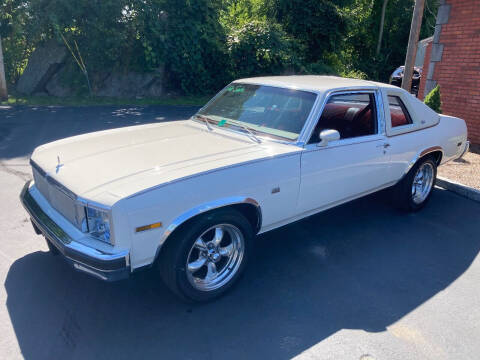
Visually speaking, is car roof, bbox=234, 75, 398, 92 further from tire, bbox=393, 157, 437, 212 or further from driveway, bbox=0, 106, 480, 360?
driveway, bbox=0, 106, 480, 360

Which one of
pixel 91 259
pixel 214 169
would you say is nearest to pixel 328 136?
pixel 214 169

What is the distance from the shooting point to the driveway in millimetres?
2779

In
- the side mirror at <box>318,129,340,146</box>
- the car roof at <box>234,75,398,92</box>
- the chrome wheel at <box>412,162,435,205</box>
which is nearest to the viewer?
the side mirror at <box>318,129,340,146</box>

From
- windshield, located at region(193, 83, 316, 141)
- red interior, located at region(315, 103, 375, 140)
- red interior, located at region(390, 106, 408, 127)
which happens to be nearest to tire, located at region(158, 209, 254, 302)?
windshield, located at region(193, 83, 316, 141)

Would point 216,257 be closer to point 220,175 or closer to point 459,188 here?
point 220,175

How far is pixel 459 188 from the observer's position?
5.92 m

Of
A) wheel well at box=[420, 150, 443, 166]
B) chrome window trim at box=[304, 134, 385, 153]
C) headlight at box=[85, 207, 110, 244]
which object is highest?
chrome window trim at box=[304, 134, 385, 153]

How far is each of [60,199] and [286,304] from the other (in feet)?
6.39

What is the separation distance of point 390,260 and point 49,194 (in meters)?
3.20

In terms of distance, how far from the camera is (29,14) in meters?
13.3

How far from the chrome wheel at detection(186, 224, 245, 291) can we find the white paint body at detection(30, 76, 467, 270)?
0.95 feet

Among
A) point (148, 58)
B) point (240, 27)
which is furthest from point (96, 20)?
point (240, 27)

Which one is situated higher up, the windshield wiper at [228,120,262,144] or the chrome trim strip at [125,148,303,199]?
the windshield wiper at [228,120,262,144]

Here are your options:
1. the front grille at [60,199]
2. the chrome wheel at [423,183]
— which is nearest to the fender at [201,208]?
the front grille at [60,199]
